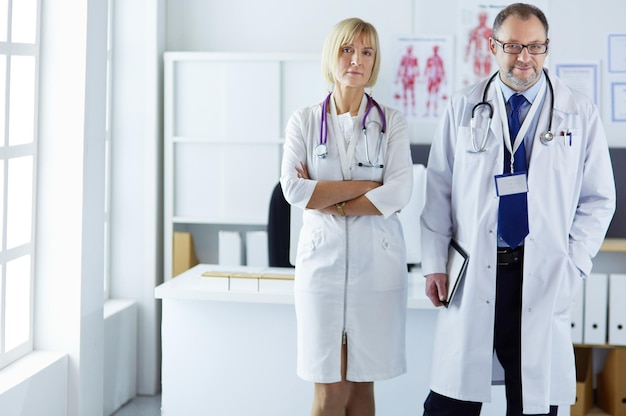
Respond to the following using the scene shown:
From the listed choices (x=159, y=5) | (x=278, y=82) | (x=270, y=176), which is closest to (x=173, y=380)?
(x=270, y=176)

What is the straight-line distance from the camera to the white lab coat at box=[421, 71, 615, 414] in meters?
2.56

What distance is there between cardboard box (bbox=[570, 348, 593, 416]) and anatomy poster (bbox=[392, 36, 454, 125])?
60.6 inches

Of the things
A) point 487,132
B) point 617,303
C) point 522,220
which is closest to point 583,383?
point 617,303

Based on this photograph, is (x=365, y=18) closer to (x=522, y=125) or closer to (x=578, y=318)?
(x=578, y=318)

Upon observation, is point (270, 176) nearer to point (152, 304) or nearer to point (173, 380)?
point (152, 304)

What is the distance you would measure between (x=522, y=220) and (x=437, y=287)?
381 mm

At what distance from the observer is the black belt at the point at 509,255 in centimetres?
260

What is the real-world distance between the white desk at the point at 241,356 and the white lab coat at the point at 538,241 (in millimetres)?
659

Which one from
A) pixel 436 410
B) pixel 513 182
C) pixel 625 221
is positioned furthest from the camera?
pixel 625 221

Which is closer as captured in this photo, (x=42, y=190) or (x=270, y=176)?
(x=42, y=190)

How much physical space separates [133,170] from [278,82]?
0.95m

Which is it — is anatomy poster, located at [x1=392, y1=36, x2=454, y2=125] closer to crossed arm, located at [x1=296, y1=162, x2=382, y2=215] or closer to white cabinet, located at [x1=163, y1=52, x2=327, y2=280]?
white cabinet, located at [x1=163, y1=52, x2=327, y2=280]

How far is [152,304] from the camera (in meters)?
4.71

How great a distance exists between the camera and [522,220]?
2.55m
